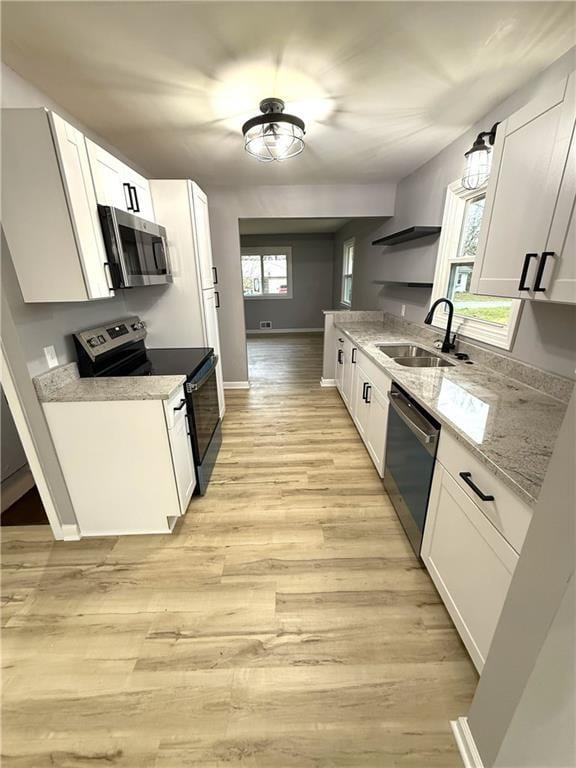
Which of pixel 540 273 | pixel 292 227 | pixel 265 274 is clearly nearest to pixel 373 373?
pixel 540 273

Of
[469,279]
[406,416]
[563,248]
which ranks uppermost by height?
[563,248]

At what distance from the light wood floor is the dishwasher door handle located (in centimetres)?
76

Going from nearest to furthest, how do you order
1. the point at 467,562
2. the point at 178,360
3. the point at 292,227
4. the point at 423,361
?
the point at 467,562 < the point at 178,360 < the point at 423,361 < the point at 292,227

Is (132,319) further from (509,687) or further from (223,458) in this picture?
(509,687)

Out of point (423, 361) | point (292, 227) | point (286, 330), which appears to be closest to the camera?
point (423, 361)

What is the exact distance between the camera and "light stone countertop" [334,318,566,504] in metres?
1.03

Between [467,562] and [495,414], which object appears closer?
[467,562]

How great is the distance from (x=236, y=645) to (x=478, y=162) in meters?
3.02

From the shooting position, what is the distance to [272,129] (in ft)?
6.06

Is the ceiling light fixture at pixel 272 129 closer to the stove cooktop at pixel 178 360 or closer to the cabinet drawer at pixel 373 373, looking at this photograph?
the stove cooktop at pixel 178 360

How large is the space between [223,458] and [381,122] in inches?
114

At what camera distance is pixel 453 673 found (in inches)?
49.6

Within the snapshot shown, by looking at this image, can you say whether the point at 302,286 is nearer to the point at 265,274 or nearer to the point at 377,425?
the point at 265,274

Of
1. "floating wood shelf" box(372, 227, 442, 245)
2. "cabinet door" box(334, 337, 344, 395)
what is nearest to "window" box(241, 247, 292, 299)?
"cabinet door" box(334, 337, 344, 395)
